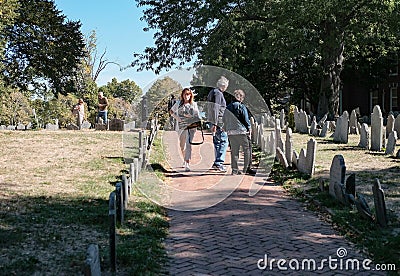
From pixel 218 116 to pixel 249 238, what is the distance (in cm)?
539

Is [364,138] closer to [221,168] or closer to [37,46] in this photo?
[221,168]

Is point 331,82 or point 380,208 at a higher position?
point 331,82

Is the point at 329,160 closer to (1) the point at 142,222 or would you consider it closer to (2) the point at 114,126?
(1) the point at 142,222

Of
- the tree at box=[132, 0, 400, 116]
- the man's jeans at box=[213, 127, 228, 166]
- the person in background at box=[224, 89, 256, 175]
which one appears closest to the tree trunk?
the tree at box=[132, 0, 400, 116]

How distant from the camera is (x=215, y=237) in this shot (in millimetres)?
6527

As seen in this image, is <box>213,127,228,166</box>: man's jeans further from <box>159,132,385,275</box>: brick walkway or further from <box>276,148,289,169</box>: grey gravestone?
<box>159,132,385,275</box>: brick walkway

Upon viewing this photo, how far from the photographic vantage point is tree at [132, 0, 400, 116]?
22.8m

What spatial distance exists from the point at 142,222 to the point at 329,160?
7.00 metres

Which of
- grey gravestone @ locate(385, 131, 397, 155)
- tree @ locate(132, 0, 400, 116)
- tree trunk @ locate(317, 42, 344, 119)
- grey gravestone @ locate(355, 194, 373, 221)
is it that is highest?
tree @ locate(132, 0, 400, 116)

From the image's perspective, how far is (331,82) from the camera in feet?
88.5

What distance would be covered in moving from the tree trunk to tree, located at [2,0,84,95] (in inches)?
532

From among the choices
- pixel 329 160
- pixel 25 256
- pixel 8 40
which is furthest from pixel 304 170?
pixel 8 40

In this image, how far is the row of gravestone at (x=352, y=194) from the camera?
6.65 metres

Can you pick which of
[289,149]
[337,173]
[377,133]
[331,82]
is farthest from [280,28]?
[337,173]
